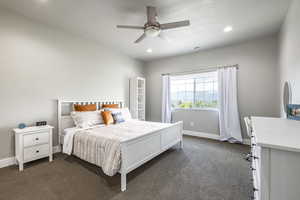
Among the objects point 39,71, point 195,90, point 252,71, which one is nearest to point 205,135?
point 195,90

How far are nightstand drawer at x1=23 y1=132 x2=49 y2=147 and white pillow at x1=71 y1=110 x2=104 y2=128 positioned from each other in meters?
0.57

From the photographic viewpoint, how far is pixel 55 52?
291 cm

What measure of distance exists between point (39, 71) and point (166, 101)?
3.77 m

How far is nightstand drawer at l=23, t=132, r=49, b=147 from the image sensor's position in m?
2.25

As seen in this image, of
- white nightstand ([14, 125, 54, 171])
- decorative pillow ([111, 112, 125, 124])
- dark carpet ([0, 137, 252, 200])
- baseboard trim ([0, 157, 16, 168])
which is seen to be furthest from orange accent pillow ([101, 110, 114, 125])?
baseboard trim ([0, 157, 16, 168])

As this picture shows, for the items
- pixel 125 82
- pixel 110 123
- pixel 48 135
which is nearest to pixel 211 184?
pixel 110 123

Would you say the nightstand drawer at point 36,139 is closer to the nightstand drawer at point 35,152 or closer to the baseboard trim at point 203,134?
the nightstand drawer at point 35,152

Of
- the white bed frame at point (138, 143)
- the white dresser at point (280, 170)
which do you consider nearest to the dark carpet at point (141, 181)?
the white bed frame at point (138, 143)

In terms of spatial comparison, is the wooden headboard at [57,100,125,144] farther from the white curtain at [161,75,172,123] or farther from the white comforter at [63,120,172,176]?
the white curtain at [161,75,172,123]

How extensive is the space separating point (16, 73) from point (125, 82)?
2.78 m

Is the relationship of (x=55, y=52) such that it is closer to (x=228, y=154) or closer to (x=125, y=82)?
(x=125, y=82)

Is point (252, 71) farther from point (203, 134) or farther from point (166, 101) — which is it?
point (166, 101)

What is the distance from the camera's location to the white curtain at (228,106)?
3625 mm

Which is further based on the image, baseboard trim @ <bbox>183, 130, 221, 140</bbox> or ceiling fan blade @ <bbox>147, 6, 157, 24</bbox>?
baseboard trim @ <bbox>183, 130, 221, 140</bbox>
